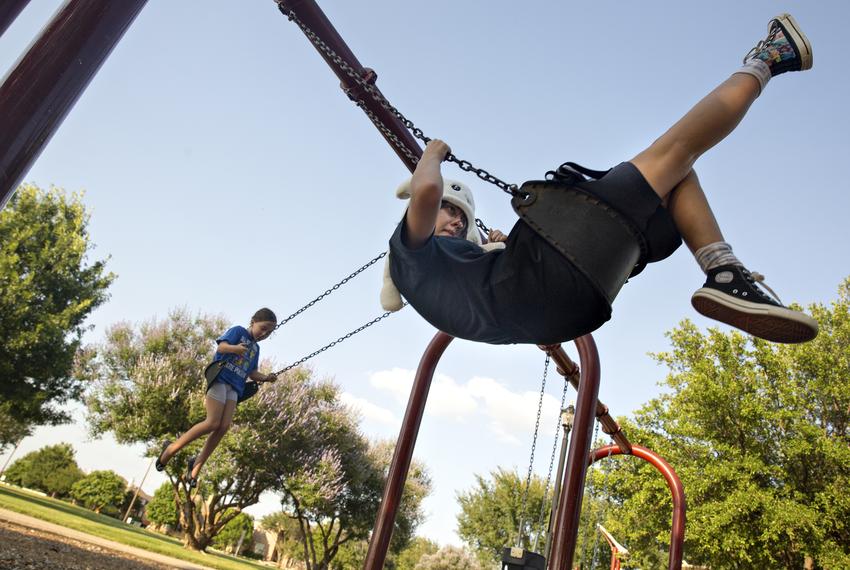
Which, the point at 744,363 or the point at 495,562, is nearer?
the point at 744,363

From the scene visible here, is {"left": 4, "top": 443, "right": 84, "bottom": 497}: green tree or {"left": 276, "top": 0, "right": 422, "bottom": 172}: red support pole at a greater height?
{"left": 276, "top": 0, "right": 422, "bottom": 172}: red support pole

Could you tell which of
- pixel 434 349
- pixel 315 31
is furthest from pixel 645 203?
pixel 434 349

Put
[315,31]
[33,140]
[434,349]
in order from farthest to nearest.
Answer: [434,349], [315,31], [33,140]

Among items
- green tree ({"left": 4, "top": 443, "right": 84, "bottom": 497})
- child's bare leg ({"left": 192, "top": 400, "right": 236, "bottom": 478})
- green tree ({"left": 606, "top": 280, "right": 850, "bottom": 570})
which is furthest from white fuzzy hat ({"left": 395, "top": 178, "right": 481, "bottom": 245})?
green tree ({"left": 4, "top": 443, "right": 84, "bottom": 497})

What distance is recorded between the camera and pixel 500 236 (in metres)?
2.96

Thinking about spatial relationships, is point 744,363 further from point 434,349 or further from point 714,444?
point 434,349

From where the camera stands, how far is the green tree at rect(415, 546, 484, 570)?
32.8 meters

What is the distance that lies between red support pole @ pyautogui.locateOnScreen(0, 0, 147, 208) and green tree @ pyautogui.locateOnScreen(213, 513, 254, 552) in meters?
50.6

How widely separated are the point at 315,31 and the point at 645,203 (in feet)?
7.95

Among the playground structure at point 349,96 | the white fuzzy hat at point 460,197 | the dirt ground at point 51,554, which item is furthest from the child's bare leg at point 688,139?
the dirt ground at point 51,554

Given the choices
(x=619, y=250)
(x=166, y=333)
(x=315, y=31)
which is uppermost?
(x=166, y=333)

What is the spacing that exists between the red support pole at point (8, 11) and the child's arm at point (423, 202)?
1.42m

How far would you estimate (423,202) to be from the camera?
2.05 metres

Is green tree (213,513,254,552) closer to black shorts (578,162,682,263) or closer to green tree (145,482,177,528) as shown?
green tree (145,482,177,528)
